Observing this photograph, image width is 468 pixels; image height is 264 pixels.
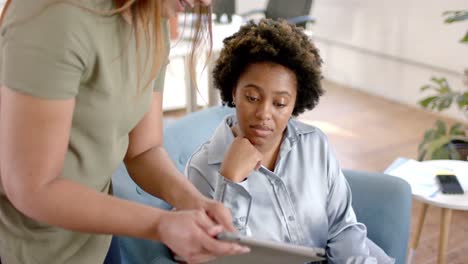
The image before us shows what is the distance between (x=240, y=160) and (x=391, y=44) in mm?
3650

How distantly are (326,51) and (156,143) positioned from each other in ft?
15.0

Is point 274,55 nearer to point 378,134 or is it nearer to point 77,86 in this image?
point 77,86

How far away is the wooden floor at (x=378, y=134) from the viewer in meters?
2.78

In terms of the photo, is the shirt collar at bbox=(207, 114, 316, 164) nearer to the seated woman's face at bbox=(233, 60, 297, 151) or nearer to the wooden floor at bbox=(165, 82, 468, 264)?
the seated woman's face at bbox=(233, 60, 297, 151)

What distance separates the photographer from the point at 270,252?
90 cm

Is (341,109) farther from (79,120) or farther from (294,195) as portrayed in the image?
(79,120)

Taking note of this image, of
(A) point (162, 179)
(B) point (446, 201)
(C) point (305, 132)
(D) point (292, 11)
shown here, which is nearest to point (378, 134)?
(D) point (292, 11)

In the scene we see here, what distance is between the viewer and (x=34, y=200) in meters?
0.78

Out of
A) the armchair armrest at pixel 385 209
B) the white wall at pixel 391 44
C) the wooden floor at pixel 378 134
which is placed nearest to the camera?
the armchair armrest at pixel 385 209

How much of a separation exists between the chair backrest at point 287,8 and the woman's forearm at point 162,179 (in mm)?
3598

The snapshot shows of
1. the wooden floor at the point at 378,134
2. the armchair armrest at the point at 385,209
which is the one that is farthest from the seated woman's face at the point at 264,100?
the wooden floor at the point at 378,134

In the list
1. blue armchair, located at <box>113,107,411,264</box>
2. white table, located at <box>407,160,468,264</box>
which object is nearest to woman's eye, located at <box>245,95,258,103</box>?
blue armchair, located at <box>113,107,411,264</box>

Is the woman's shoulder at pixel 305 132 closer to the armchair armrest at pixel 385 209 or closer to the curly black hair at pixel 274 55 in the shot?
the curly black hair at pixel 274 55

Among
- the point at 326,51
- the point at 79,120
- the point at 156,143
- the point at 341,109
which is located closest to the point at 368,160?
the point at 341,109
